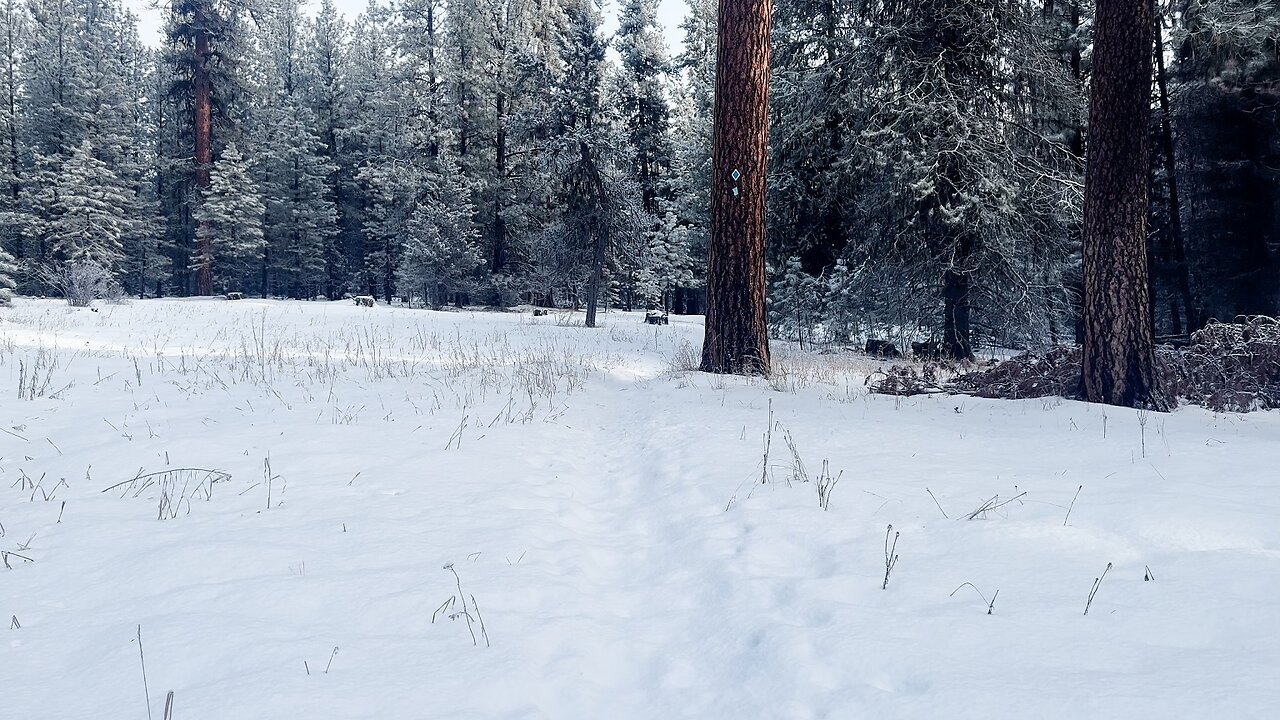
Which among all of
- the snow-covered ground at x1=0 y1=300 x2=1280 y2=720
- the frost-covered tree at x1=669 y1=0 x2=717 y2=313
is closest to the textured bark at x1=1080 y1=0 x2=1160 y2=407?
the snow-covered ground at x1=0 y1=300 x2=1280 y2=720

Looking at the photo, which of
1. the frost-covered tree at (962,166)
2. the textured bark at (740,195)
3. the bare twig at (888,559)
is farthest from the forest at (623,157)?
the bare twig at (888,559)

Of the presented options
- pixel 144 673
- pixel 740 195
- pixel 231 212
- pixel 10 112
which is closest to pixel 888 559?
pixel 144 673

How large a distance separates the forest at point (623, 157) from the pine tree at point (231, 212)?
7.8 inches

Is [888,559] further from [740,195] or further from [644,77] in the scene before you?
[644,77]

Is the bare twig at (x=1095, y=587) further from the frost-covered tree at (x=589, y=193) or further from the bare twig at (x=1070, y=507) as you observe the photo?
the frost-covered tree at (x=589, y=193)

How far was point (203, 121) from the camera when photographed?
3156 centimetres

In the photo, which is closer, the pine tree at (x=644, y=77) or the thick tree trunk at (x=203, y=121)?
the pine tree at (x=644, y=77)

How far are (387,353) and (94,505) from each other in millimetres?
7369

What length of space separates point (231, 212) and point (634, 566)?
40.8 metres

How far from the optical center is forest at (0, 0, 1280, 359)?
1188 cm

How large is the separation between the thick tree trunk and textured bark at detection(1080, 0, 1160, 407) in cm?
3545

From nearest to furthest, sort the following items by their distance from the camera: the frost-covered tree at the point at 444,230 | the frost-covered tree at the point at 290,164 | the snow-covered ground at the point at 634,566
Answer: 1. the snow-covered ground at the point at 634,566
2. the frost-covered tree at the point at 444,230
3. the frost-covered tree at the point at 290,164

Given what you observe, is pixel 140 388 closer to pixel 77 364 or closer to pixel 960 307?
pixel 77 364

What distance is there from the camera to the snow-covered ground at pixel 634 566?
1.82 m
